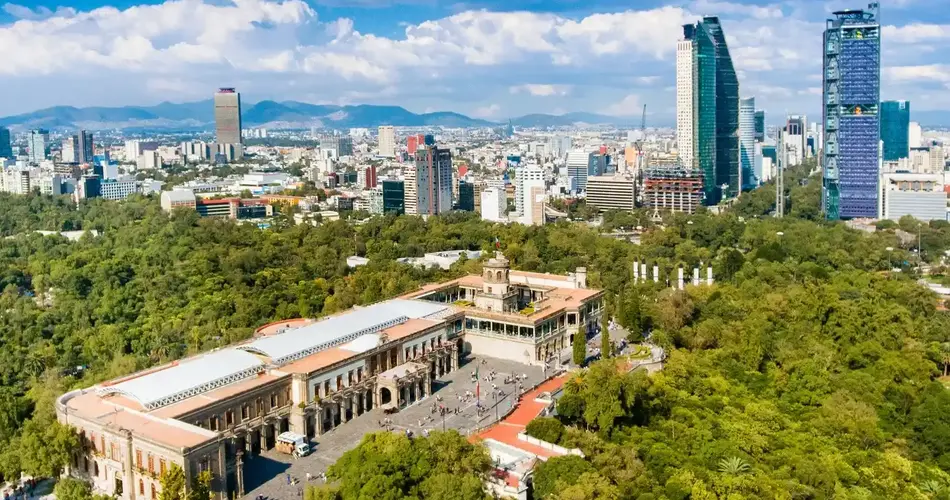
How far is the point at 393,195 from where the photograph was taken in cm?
7850

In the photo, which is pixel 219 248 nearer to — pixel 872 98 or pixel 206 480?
pixel 206 480

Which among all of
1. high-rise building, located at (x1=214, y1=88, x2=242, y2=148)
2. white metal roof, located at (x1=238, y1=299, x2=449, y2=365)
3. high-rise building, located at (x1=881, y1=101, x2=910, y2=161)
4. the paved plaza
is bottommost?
the paved plaza

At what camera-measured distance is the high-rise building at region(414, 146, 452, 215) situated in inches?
2995

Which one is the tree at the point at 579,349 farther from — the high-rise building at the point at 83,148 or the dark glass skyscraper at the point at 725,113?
the high-rise building at the point at 83,148

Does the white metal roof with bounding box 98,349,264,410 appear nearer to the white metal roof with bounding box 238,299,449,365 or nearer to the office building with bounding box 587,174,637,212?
the white metal roof with bounding box 238,299,449,365

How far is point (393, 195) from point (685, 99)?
103 feet

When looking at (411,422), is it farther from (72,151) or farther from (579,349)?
(72,151)

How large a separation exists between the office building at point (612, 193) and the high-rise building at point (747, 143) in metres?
28.4

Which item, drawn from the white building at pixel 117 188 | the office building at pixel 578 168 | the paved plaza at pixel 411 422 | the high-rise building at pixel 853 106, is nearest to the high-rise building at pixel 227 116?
the white building at pixel 117 188

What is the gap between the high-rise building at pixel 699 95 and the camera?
85.3 metres

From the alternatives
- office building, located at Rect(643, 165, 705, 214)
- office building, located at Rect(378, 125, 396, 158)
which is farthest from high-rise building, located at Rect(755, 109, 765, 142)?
office building, located at Rect(378, 125, 396, 158)

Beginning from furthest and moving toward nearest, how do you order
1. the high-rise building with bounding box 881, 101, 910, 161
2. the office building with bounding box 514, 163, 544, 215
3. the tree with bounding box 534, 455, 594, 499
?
the high-rise building with bounding box 881, 101, 910, 161 < the office building with bounding box 514, 163, 544, 215 < the tree with bounding box 534, 455, 594, 499

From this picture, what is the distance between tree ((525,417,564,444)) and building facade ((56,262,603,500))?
495 centimetres

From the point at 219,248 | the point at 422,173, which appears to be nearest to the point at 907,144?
the point at 422,173
